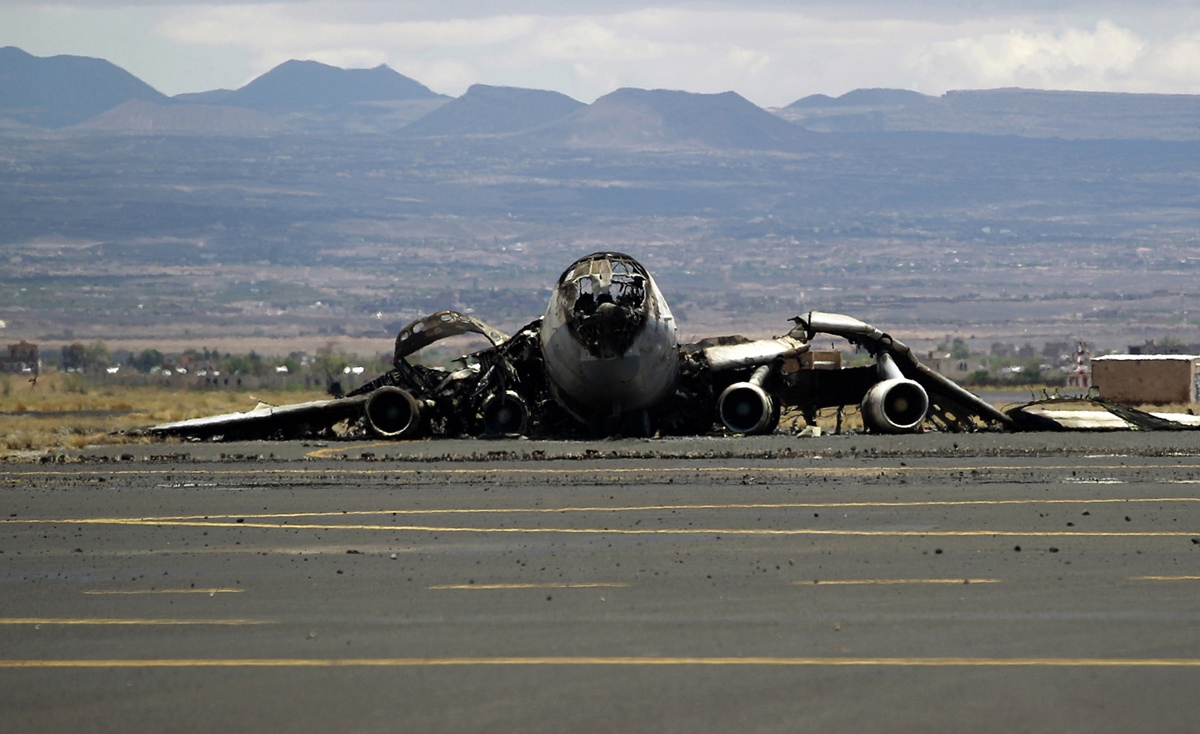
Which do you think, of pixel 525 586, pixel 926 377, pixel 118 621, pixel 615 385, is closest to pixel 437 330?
pixel 615 385

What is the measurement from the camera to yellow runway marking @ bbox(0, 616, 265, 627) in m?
14.2

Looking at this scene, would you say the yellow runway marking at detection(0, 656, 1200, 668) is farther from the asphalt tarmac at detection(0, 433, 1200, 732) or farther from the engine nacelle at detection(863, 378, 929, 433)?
the engine nacelle at detection(863, 378, 929, 433)

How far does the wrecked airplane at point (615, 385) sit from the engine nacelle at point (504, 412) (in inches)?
1.1

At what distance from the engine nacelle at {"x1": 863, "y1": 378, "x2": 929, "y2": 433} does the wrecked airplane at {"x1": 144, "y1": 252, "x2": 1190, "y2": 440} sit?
3 cm

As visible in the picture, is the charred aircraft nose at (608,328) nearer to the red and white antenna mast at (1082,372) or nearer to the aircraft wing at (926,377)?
the aircraft wing at (926,377)

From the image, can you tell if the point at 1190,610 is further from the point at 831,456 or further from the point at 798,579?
the point at 831,456

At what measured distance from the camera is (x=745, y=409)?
36219mm

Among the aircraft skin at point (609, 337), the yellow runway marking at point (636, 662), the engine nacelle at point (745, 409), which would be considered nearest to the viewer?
the yellow runway marking at point (636, 662)

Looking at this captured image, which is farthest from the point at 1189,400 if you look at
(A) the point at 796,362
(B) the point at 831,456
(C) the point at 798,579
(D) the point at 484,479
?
(C) the point at 798,579

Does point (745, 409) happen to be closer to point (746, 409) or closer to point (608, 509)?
point (746, 409)

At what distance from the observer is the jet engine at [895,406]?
3581 centimetres

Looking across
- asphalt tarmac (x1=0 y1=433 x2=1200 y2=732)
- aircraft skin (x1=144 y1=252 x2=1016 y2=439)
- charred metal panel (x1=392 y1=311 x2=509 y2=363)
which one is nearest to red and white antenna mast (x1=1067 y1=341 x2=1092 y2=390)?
aircraft skin (x1=144 y1=252 x2=1016 y2=439)

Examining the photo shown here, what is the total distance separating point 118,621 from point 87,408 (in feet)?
162

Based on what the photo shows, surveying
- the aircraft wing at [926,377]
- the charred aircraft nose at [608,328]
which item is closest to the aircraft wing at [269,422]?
the charred aircraft nose at [608,328]
